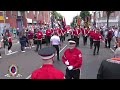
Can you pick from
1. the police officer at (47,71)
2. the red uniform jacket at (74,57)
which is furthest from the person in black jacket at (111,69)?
the red uniform jacket at (74,57)

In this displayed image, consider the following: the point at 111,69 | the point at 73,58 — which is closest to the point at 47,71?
the point at 111,69

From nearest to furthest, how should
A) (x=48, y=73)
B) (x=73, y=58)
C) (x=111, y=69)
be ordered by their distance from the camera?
1. (x=48, y=73)
2. (x=111, y=69)
3. (x=73, y=58)

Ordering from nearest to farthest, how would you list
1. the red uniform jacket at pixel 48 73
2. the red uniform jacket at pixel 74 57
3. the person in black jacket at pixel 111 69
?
the red uniform jacket at pixel 48 73
the person in black jacket at pixel 111 69
the red uniform jacket at pixel 74 57

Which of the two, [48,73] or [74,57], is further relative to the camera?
[74,57]

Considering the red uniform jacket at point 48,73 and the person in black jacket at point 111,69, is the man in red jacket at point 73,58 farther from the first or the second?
the red uniform jacket at point 48,73

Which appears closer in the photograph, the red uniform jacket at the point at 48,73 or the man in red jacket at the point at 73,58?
the red uniform jacket at the point at 48,73

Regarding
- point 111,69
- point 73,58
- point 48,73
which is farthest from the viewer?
point 73,58

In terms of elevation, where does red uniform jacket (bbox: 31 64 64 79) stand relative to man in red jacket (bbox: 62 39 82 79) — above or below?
above

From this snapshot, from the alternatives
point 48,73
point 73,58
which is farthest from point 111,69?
point 73,58

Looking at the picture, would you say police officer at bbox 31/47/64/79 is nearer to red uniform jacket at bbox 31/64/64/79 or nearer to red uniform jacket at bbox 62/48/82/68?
red uniform jacket at bbox 31/64/64/79

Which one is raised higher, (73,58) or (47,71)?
(47,71)

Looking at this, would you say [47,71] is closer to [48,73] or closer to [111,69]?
[48,73]

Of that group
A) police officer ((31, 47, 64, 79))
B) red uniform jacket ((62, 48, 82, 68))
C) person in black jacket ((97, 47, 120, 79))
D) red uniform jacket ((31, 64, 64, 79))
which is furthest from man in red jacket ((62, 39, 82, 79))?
red uniform jacket ((31, 64, 64, 79))
